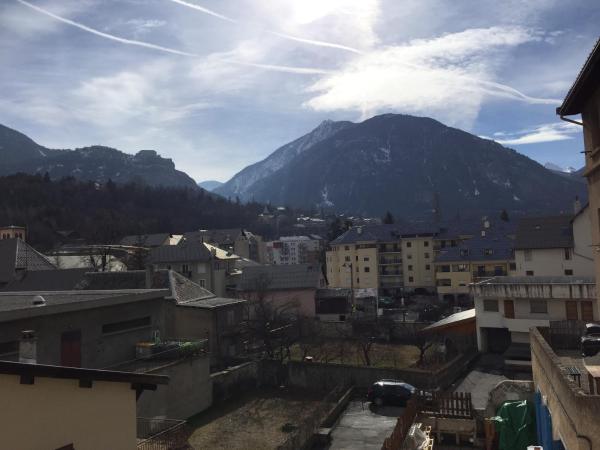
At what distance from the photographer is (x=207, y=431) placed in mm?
25594

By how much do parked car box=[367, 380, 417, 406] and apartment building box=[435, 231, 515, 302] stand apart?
1597 inches

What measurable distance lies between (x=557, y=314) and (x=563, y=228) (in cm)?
1666

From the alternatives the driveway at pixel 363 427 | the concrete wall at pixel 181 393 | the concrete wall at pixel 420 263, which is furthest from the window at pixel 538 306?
the concrete wall at pixel 420 263

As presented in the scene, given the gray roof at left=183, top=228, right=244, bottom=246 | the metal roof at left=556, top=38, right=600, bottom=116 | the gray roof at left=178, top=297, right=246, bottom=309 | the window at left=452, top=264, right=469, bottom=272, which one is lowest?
the gray roof at left=178, top=297, right=246, bottom=309

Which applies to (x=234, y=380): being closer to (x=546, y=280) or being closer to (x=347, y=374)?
(x=347, y=374)

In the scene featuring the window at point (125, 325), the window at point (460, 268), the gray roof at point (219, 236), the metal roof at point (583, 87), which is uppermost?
the gray roof at point (219, 236)

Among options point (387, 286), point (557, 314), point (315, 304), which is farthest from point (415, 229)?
point (557, 314)

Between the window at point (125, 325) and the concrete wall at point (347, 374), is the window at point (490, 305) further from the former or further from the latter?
the window at point (125, 325)

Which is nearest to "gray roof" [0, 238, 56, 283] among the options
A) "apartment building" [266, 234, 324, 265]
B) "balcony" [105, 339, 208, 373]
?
"balcony" [105, 339, 208, 373]

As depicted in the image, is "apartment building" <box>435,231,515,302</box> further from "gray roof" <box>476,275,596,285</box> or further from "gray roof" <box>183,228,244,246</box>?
"gray roof" <box>183,228,244,246</box>

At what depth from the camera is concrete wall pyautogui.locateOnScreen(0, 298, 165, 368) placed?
75.0 feet

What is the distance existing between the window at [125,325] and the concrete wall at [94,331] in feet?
0.57

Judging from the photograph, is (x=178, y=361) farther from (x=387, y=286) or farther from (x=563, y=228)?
(x=387, y=286)

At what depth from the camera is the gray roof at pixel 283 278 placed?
5834cm
